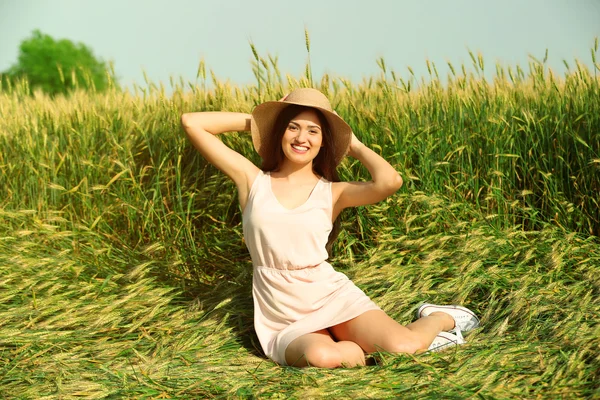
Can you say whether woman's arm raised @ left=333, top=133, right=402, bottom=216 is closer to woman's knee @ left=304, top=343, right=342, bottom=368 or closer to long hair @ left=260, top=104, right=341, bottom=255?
long hair @ left=260, top=104, right=341, bottom=255

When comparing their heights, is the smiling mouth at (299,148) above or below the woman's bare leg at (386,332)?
above

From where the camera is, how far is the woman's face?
9.23 feet

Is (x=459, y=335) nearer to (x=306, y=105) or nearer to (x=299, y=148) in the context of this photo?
(x=299, y=148)

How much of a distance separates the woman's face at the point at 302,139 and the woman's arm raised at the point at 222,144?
206mm

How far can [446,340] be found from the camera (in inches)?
106

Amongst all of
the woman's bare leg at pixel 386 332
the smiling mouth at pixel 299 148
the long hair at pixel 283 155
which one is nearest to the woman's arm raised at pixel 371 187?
the long hair at pixel 283 155

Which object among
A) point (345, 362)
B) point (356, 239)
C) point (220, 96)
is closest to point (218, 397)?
point (345, 362)

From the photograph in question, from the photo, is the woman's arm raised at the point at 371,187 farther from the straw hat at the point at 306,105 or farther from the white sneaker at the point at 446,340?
the white sneaker at the point at 446,340

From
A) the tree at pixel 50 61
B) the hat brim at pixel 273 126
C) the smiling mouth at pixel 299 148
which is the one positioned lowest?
the smiling mouth at pixel 299 148

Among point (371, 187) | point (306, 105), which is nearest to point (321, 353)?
point (371, 187)

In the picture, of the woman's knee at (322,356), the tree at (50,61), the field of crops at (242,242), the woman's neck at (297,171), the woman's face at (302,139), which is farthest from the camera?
the tree at (50,61)

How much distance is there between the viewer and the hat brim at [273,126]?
2.94 metres

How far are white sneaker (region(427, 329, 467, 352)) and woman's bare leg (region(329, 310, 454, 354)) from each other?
0.10 feet

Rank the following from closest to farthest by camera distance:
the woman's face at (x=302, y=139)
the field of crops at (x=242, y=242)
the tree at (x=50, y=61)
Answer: the field of crops at (x=242, y=242) → the woman's face at (x=302, y=139) → the tree at (x=50, y=61)
